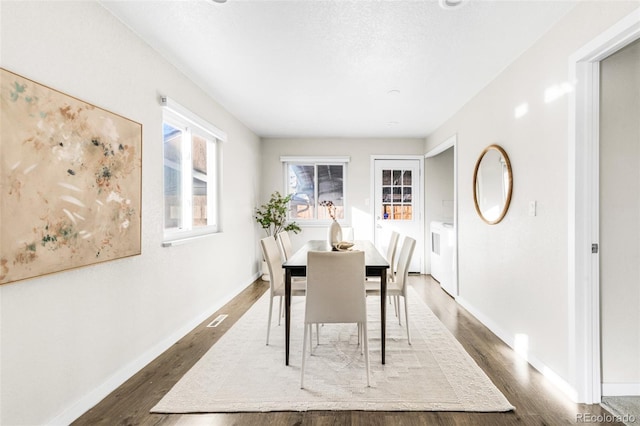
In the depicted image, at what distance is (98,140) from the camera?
198 cm

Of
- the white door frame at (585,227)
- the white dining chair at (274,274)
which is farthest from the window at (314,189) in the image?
the white door frame at (585,227)

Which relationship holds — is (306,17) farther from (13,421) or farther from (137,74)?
(13,421)

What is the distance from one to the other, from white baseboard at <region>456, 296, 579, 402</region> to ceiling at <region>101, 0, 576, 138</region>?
7.72 ft

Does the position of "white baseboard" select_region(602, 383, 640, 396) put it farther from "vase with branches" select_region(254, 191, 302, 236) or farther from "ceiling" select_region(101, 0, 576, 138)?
"vase with branches" select_region(254, 191, 302, 236)

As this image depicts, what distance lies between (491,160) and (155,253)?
3166mm

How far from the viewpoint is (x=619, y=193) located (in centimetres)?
201

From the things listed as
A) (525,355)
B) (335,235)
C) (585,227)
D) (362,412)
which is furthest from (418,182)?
(362,412)

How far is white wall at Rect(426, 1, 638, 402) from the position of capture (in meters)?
2.12

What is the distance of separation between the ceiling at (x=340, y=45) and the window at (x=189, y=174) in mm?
383

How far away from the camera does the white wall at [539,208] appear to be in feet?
6.97

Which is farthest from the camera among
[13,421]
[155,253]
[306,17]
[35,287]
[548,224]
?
[155,253]

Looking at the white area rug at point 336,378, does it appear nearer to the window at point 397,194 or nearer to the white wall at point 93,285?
the white wall at point 93,285

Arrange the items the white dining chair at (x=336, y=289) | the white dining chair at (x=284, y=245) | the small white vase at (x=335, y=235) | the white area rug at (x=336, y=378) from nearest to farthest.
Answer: the white area rug at (x=336, y=378) → the white dining chair at (x=336, y=289) → the small white vase at (x=335, y=235) → the white dining chair at (x=284, y=245)

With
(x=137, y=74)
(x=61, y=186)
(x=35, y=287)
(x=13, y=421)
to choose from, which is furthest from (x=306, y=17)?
(x=13, y=421)
